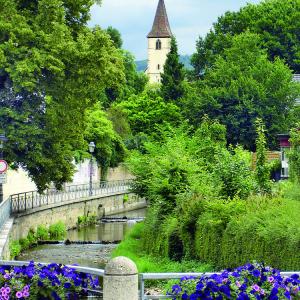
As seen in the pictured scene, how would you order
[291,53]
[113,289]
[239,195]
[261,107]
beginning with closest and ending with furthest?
[113,289] < [239,195] < [261,107] < [291,53]

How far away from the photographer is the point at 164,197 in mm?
31156

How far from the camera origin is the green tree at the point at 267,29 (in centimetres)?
7900

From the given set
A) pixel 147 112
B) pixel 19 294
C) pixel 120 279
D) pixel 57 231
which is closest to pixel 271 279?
pixel 120 279

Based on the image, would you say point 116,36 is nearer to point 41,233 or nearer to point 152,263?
point 41,233

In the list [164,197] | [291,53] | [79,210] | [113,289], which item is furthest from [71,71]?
[291,53]

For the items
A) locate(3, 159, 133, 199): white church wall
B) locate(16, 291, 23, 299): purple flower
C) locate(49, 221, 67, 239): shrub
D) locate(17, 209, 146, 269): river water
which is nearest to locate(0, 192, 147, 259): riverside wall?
locate(49, 221, 67, 239): shrub

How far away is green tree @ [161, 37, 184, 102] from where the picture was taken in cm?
9269

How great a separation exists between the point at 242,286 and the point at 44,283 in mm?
2438

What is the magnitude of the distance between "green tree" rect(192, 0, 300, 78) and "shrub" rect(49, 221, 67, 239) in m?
36.1

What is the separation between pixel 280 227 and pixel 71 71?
1790cm

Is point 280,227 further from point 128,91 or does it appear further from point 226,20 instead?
point 128,91

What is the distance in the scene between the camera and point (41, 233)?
4300 centimetres

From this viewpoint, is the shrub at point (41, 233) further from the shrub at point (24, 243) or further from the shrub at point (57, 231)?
the shrub at point (24, 243)

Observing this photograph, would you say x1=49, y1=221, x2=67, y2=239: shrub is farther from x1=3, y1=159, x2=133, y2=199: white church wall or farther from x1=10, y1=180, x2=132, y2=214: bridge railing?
x1=3, y1=159, x2=133, y2=199: white church wall
